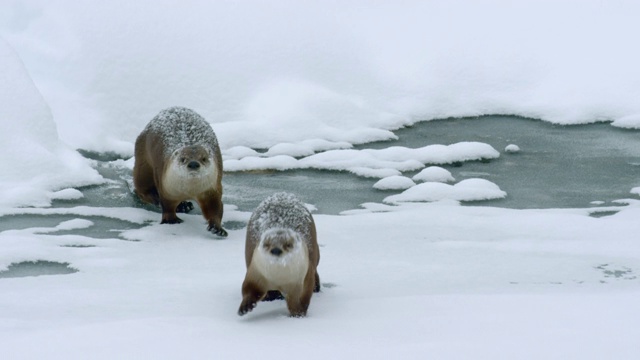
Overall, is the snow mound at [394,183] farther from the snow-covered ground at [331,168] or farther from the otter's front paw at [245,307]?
the otter's front paw at [245,307]

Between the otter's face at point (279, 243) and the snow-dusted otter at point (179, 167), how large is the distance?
2.15 metres

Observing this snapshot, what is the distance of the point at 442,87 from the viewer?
11.7m

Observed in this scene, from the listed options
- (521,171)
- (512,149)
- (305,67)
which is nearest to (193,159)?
(521,171)

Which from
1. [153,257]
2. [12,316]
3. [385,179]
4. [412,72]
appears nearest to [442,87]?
[412,72]

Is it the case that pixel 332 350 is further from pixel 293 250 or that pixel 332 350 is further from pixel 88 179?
pixel 88 179

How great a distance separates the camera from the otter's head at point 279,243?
4.95 m

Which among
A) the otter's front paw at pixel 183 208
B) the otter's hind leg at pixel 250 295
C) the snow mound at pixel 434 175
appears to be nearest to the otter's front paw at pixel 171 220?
the otter's front paw at pixel 183 208

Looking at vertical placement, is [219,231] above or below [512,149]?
below

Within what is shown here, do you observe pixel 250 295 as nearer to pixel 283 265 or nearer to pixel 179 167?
pixel 283 265

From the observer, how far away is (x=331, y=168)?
939 cm

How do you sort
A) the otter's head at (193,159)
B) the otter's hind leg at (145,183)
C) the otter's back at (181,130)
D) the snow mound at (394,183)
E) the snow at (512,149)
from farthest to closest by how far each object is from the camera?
1. the snow at (512,149)
2. the snow mound at (394,183)
3. the otter's hind leg at (145,183)
4. the otter's back at (181,130)
5. the otter's head at (193,159)

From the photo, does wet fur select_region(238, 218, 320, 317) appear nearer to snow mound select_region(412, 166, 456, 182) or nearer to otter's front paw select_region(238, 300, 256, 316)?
otter's front paw select_region(238, 300, 256, 316)

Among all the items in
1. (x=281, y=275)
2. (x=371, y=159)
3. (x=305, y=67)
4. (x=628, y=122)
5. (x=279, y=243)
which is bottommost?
(x=281, y=275)

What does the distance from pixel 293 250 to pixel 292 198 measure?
0.72m
